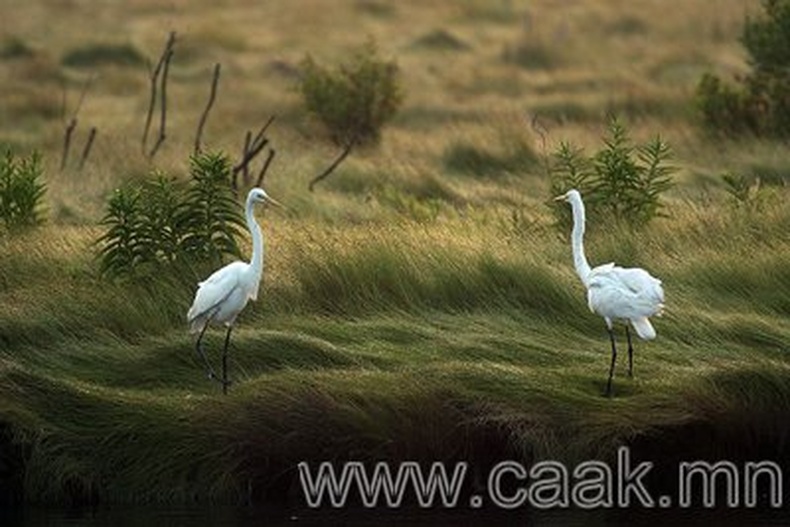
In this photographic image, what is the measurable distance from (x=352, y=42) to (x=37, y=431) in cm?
2229

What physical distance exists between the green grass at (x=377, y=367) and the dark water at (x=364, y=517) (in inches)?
8.3

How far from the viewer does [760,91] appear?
22609 mm

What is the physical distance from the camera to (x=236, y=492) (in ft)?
36.3

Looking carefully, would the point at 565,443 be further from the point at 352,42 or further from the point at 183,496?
the point at 352,42

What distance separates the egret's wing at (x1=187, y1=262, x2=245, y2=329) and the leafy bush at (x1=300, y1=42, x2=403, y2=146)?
10777 mm

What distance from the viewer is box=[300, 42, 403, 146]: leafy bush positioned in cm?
2316

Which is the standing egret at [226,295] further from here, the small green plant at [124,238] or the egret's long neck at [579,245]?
the egret's long neck at [579,245]

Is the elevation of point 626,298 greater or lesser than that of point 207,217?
lesser

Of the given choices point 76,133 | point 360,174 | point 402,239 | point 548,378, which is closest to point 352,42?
point 76,133

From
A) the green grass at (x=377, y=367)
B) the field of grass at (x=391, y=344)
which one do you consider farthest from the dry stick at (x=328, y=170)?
the green grass at (x=377, y=367)

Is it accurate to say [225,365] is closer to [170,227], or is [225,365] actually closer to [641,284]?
[170,227]

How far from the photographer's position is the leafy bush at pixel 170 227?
44.5ft

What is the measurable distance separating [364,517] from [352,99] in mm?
12987

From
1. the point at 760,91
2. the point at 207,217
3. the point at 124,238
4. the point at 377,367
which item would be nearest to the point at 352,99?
the point at 760,91
